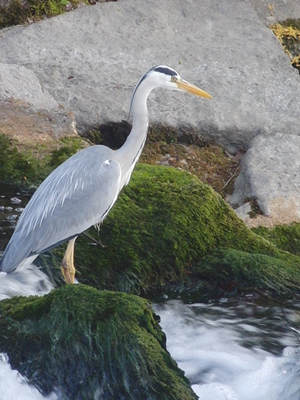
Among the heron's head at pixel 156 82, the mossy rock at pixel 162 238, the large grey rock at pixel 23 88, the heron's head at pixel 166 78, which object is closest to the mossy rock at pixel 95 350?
the mossy rock at pixel 162 238

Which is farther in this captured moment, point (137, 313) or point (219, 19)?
point (219, 19)

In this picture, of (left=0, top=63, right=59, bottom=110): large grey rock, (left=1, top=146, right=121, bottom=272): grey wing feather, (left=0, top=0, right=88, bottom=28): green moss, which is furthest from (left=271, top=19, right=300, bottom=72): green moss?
(left=1, top=146, right=121, bottom=272): grey wing feather

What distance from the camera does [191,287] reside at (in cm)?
564

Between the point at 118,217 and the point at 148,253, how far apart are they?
36 centimetres

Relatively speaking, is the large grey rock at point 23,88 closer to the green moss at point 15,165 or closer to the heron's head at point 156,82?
the green moss at point 15,165

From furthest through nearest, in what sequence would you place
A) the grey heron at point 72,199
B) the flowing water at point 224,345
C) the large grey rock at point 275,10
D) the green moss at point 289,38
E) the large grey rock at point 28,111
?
the large grey rock at point 275,10 → the green moss at point 289,38 → the large grey rock at point 28,111 → the grey heron at point 72,199 → the flowing water at point 224,345

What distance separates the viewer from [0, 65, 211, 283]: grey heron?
5.11 metres

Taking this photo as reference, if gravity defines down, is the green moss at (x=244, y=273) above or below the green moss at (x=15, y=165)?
below

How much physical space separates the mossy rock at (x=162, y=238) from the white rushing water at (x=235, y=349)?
1.03 ft

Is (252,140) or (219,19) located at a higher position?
(219,19)

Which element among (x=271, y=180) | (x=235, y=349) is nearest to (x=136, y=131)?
(x=235, y=349)

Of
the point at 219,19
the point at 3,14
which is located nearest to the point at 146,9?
the point at 219,19

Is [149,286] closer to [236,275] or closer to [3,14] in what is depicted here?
[236,275]

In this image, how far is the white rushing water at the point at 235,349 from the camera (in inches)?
183
